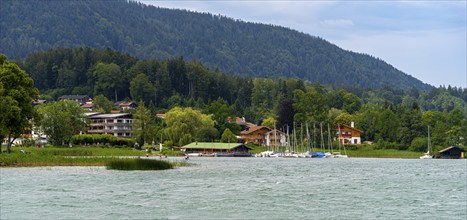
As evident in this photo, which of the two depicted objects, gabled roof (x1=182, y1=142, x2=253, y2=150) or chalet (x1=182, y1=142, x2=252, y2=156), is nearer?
gabled roof (x1=182, y1=142, x2=253, y2=150)

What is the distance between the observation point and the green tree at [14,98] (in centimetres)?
9050

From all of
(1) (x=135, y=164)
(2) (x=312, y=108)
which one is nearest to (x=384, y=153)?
(2) (x=312, y=108)

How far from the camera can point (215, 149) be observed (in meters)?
189

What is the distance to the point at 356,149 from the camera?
7200 inches

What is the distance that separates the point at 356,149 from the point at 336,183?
114 m

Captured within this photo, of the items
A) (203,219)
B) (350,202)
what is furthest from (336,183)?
(203,219)

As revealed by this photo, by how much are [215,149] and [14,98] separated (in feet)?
323

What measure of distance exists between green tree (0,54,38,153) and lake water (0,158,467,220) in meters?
15.0

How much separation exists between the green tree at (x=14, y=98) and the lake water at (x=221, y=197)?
592 inches

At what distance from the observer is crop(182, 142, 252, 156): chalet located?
586ft

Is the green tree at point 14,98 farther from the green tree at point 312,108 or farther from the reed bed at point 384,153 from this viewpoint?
the reed bed at point 384,153

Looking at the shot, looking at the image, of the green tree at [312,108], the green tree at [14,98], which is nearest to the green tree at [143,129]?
the green tree at [312,108]

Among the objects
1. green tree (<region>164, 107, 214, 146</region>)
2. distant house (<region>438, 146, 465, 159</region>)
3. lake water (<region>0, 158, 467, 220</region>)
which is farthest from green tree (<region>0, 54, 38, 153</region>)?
distant house (<region>438, 146, 465, 159</region>)

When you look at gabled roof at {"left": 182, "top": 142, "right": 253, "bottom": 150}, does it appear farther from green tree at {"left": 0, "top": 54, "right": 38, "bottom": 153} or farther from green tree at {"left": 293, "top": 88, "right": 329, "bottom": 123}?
green tree at {"left": 0, "top": 54, "right": 38, "bottom": 153}
